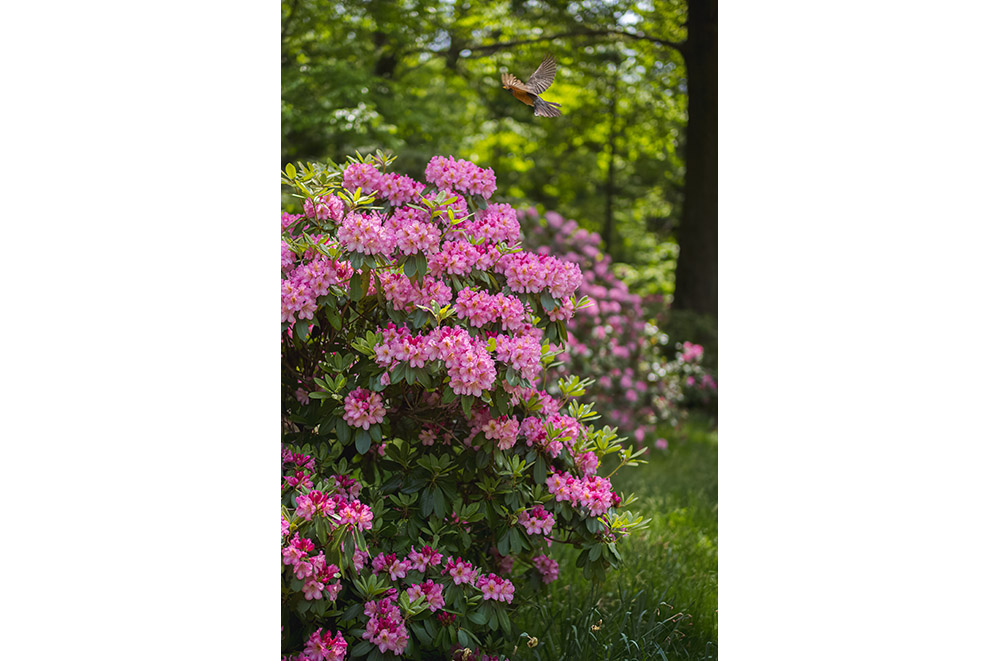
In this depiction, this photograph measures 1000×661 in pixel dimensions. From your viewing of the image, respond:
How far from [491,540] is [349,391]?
54 centimetres

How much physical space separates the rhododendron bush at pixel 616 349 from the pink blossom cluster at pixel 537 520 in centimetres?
272

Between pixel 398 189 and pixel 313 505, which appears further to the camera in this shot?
pixel 398 189

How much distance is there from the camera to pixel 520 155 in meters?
8.20

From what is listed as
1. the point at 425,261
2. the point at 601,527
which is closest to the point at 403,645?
the point at 601,527

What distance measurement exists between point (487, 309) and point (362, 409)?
348 millimetres

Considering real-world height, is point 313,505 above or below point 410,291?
below

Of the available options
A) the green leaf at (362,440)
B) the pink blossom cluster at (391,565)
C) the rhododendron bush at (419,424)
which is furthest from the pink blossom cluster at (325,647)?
the green leaf at (362,440)

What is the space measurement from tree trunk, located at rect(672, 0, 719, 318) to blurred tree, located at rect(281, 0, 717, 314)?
0.03ft

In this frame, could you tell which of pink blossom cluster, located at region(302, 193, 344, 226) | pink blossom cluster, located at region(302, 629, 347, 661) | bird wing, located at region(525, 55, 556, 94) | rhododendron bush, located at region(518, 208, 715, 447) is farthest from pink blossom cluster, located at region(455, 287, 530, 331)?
rhododendron bush, located at region(518, 208, 715, 447)

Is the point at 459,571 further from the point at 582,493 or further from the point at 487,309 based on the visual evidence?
the point at 487,309

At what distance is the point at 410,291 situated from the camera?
1.73 meters

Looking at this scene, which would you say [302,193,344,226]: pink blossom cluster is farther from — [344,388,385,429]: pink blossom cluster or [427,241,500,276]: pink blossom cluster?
[344,388,385,429]: pink blossom cluster

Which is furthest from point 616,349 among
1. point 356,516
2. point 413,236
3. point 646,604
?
point 356,516

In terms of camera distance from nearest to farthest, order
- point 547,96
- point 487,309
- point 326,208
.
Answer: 1. point 487,309
2. point 326,208
3. point 547,96
